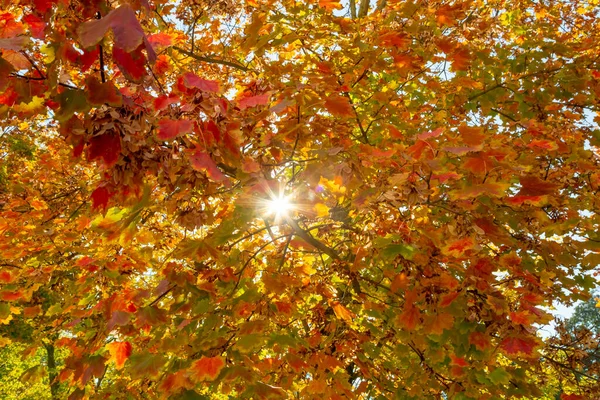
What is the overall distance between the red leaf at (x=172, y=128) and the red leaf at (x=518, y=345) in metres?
2.09

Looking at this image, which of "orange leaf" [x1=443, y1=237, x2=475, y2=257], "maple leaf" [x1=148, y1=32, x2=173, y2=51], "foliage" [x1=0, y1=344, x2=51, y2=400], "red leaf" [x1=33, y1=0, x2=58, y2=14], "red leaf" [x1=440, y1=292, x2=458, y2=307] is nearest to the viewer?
"red leaf" [x1=33, y1=0, x2=58, y2=14]

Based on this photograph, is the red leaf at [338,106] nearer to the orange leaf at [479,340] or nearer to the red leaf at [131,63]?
the red leaf at [131,63]

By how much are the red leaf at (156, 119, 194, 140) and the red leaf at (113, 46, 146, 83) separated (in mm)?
218

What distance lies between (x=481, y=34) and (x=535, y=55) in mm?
590

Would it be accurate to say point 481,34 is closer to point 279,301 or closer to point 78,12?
point 279,301

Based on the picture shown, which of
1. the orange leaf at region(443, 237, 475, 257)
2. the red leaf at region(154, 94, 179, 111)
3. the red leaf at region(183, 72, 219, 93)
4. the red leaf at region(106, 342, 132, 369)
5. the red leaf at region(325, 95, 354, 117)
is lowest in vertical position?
the red leaf at region(106, 342, 132, 369)

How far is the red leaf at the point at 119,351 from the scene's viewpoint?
2.80 metres

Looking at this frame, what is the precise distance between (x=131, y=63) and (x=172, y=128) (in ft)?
0.98

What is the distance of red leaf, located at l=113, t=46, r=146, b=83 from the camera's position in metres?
1.43

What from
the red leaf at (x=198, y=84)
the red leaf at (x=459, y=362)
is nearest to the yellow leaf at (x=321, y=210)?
the red leaf at (x=198, y=84)

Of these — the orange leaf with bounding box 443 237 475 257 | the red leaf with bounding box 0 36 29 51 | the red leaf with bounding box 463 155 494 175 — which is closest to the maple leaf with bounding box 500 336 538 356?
the orange leaf with bounding box 443 237 475 257

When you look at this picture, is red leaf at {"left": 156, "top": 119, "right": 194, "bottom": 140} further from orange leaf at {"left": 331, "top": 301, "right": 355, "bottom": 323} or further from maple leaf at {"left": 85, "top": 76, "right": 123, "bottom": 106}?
orange leaf at {"left": 331, "top": 301, "right": 355, "bottom": 323}

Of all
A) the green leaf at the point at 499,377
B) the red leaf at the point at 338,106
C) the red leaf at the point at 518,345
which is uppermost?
the red leaf at the point at 338,106

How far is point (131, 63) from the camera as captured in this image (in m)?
1.47
